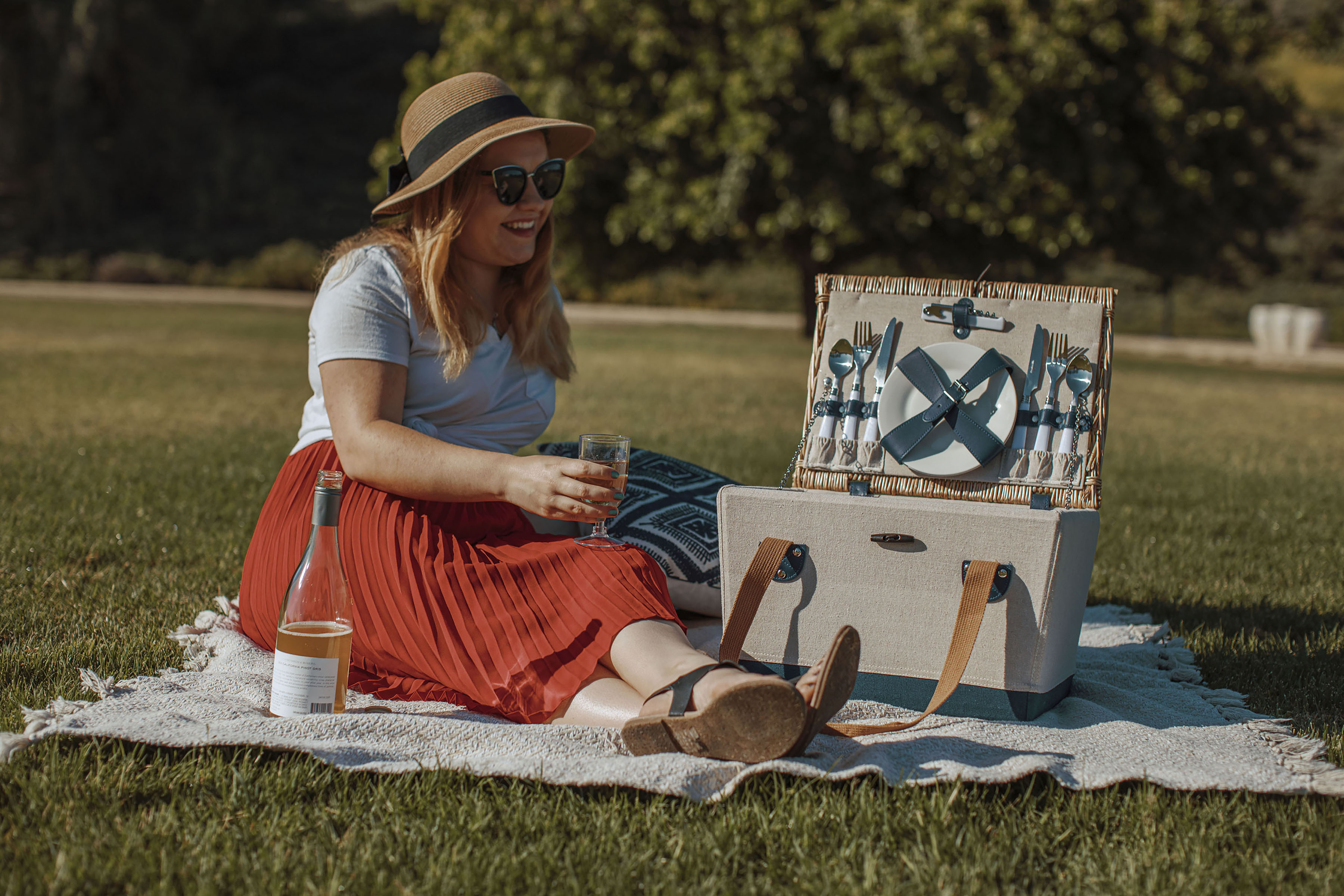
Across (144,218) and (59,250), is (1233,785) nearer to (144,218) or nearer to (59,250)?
(59,250)

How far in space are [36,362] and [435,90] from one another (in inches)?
453

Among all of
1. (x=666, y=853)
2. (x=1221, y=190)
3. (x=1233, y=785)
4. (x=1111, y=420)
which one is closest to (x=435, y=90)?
(x=666, y=853)

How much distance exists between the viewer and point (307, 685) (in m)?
2.52

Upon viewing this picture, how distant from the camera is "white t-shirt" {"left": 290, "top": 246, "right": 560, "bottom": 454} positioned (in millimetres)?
2900

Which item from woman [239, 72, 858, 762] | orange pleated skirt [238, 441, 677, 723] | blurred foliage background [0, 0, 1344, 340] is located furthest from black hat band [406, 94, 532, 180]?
blurred foliage background [0, 0, 1344, 340]

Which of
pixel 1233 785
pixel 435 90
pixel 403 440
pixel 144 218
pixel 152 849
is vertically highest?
pixel 144 218

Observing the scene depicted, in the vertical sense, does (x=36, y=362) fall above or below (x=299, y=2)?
below

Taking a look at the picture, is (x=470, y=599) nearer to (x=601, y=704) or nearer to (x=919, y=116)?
(x=601, y=704)

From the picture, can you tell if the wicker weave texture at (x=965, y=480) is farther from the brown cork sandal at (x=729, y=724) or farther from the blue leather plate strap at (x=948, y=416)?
the brown cork sandal at (x=729, y=724)

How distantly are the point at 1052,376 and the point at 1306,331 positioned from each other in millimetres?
25864

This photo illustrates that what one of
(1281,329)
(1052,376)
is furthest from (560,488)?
(1281,329)

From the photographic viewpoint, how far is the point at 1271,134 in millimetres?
18125

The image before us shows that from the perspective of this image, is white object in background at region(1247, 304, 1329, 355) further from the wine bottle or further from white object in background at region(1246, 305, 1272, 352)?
the wine bottle

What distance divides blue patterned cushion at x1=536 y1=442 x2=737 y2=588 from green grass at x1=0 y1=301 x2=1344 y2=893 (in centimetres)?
137
